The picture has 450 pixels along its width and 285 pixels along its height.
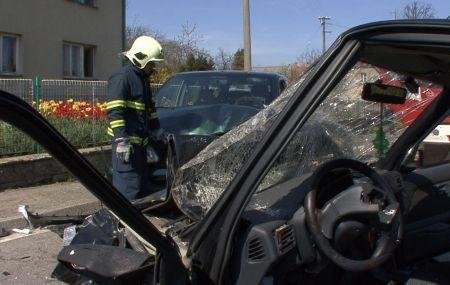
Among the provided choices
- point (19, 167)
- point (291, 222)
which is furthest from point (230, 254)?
point (19, 167)

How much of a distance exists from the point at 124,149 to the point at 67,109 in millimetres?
4676

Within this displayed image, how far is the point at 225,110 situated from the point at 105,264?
509 centimetres

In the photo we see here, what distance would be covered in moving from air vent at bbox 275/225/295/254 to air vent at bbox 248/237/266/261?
0.06 meters

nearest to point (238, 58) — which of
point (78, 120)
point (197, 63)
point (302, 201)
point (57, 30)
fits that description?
point (197, 63)

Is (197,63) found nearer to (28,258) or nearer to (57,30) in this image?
(57,30)

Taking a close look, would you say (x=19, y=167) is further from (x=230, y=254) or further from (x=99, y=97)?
(x=230, y=254)

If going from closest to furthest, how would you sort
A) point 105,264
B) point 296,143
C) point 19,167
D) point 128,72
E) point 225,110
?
point 105,264 < point 296,143 < point 128,72 < point 225,110 < point 19,167

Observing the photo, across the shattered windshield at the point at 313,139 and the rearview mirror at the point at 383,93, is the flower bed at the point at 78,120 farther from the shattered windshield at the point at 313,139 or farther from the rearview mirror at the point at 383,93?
the rearview mirror at the point at 383,93

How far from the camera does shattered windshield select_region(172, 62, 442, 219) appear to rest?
250cm

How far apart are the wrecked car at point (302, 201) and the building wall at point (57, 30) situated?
1752cm

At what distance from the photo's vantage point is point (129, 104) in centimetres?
605

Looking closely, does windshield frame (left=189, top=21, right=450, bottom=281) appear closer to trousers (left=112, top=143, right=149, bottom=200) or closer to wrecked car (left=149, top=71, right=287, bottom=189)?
trousers (left=112, top=143, right=149, bottom=200)

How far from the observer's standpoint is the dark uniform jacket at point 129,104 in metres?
5.89

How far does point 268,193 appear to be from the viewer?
8.26 feet
